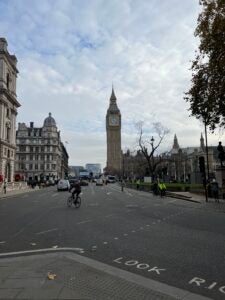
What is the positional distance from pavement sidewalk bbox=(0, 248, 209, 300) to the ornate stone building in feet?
219

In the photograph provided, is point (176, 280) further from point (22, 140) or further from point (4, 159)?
point (22, 140)

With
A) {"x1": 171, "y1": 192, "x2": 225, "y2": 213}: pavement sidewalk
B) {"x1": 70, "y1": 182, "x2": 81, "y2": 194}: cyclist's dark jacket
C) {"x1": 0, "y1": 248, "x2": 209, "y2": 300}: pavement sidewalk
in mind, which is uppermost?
{"x1": 70, "y1": 182, "x2": 81, "y2": 194}: cyclist's dark jacket

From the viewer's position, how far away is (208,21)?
24.1 metres

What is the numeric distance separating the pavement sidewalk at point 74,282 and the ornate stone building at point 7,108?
219 ft

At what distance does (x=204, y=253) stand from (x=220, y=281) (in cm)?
252

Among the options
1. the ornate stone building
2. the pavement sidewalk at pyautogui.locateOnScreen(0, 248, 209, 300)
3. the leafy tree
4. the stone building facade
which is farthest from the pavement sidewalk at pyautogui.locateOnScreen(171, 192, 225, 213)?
the stone building facade

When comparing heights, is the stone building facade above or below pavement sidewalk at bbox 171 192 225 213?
above

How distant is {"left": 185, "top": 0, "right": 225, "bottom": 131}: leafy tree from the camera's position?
73.1 ft

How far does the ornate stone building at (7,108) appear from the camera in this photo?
77.2 metres

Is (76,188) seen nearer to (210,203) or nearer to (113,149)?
Answer: (210,203)

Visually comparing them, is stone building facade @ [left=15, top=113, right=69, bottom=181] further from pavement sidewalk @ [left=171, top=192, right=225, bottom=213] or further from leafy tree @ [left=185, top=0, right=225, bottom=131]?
leafy tree @ [left=185, top=0, right=225, bottom=131]

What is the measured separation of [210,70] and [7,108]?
6528 centimetres

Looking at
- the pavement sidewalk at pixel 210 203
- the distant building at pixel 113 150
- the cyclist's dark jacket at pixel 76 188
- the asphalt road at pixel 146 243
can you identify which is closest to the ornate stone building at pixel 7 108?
the pavement sidewalk at pixel 210 203

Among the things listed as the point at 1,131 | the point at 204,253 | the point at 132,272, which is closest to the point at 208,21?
the point at 204,253
